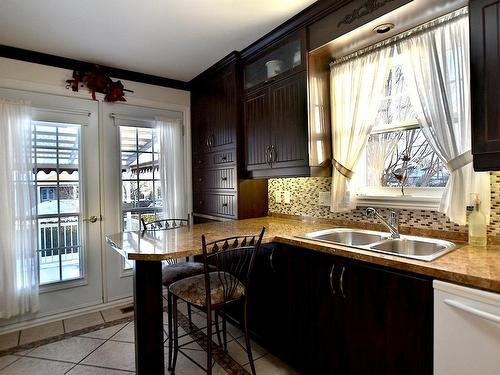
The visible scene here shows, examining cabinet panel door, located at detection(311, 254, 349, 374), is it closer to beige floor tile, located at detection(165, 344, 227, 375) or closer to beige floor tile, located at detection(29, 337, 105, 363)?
beige floor tile, located at detection(165, 344, 227, 375)

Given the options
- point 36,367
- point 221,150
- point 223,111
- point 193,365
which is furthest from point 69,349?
point 223,111

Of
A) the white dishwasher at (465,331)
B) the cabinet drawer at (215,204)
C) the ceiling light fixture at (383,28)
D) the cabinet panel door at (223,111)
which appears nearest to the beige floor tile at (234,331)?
the cabinet drawer at (215,204)

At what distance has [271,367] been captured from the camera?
2080mm

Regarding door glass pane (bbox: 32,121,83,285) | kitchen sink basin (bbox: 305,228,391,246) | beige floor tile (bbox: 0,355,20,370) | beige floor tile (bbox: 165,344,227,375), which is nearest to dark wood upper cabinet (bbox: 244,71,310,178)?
kitchen sink basin (bbox: 305,228,391,246)

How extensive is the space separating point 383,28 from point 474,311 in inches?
64.5

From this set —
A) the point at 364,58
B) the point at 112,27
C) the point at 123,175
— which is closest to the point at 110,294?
the point at 123,175

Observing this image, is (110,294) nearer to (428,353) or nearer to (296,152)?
(296,152)

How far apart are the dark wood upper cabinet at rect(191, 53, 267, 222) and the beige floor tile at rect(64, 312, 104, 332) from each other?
4.68 ft

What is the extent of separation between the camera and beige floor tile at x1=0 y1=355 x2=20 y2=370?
2.16 meters

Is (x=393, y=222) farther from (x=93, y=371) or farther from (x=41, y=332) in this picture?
(x=41, y=332)

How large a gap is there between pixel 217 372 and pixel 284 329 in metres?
0.55

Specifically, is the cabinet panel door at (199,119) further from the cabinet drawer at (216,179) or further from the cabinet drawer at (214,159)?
the cabinet drawer at (216,179)

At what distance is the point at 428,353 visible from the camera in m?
1.29

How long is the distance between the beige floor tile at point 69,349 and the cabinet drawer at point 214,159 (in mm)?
1933
